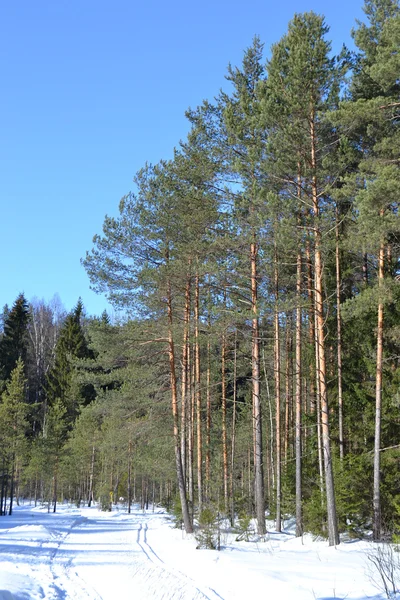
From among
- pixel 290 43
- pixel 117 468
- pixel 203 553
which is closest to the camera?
pixel 203 553

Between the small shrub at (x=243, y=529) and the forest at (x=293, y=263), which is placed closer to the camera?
the forest at (x=293, y=263)

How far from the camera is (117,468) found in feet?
144

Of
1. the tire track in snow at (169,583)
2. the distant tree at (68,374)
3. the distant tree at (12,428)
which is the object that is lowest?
the tire track in snow at (169,583)

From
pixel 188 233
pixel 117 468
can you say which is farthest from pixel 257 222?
pixel 117 468

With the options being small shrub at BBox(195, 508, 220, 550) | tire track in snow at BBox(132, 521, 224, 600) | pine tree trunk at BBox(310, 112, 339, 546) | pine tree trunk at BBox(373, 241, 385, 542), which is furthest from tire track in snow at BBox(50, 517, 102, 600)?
pine tree trunk at BBox(373, 241, 385, 542)

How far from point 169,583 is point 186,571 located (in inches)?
46.5

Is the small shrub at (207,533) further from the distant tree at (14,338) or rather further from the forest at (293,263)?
the distant tree at (14,338)

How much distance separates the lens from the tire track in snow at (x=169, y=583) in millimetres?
7402

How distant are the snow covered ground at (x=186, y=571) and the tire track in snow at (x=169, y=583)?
1 cm

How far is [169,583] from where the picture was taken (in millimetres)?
8500

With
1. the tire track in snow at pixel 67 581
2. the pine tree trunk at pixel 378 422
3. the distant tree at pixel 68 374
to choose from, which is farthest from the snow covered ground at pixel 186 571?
the distant tree at pixel 68 374

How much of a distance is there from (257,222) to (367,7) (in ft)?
25.2

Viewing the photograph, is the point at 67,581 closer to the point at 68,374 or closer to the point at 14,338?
the point at 68,374

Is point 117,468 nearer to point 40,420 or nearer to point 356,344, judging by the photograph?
point 40,420
